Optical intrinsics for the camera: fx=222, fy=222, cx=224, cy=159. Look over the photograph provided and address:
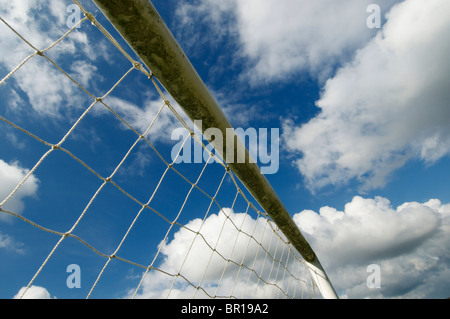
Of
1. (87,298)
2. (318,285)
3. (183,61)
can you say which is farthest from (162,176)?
(318,285)

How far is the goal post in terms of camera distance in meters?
0.64

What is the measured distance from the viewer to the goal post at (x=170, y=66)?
64 cm

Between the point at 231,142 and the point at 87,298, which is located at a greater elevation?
the point at 231,142

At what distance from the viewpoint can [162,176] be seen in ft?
4.87

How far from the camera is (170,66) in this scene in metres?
0.79

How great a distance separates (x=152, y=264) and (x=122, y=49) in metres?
1.19

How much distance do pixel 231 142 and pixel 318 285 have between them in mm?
2381

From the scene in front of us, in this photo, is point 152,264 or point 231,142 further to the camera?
point 152,264
